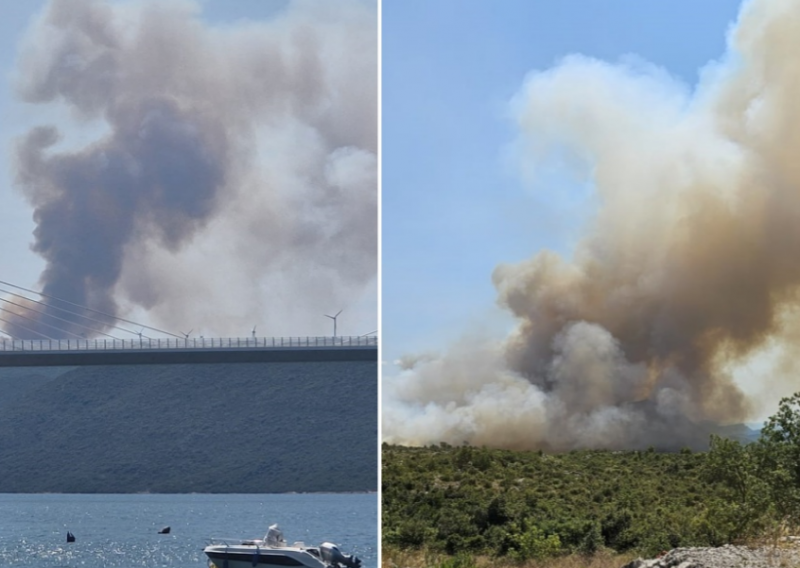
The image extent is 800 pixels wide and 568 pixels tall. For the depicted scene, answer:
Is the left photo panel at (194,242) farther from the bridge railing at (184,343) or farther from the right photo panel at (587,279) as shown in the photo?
the right photo panel at (587,279)

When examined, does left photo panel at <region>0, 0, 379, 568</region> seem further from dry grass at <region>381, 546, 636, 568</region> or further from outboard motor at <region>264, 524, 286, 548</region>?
dry grass at <region>381, 546, 636, 568</region>

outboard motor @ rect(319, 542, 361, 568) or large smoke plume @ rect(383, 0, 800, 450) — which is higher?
large smoke plume @ rect(383, 0, 800, 450)

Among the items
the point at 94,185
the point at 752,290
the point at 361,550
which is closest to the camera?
the point at 752,290

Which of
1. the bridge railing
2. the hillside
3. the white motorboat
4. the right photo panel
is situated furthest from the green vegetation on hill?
the hillside

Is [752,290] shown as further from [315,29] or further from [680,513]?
[315,29]

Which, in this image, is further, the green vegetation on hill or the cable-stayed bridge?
the cable-stayed bridge

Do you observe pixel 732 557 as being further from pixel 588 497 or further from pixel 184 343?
pixel 184 343

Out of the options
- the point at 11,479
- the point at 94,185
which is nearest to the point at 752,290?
the point at 11,479
